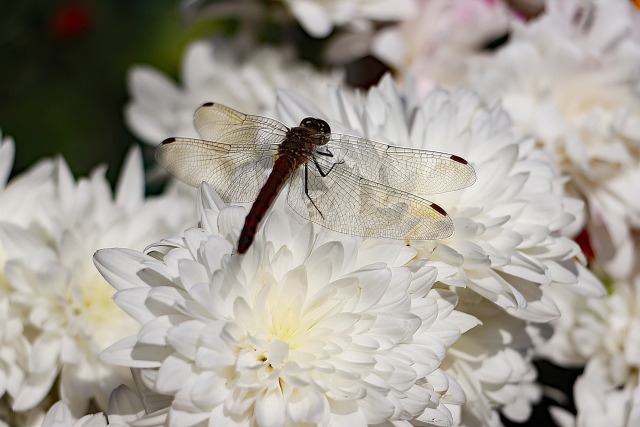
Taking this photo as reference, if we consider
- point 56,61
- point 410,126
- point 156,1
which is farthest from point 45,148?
point 410,126

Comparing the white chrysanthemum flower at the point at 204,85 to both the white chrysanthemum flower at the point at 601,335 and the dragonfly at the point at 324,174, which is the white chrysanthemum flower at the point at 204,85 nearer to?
the dragonfly at the point at 324,174

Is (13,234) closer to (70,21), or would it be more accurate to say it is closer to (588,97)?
(588,97)

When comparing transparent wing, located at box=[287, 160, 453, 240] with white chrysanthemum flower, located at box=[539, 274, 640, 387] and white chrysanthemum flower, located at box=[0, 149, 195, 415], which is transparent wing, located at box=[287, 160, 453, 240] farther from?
white chrysanthemum flower, located at box=[539, 274, 640, 387]

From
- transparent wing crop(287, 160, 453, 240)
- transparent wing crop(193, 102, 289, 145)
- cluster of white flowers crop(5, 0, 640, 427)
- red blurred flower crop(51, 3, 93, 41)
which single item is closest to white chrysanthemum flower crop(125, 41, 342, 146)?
cluster of white flowers crop(5, 0, 640, 427)

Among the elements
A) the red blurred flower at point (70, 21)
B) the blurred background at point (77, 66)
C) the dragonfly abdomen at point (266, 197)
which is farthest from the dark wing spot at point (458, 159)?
the red blurred flower at point (70, 21)

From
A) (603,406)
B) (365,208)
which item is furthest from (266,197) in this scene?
(603,406)

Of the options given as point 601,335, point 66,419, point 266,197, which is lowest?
point 601,335

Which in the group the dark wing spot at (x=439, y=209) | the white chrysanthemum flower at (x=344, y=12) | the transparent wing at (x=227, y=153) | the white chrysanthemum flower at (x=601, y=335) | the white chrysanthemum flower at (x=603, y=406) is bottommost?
the white chrysanthemum flower at (x=601, y=335)

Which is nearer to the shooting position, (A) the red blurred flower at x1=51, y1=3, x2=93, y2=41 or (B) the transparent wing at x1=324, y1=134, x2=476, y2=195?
(B) the transparent wing at x1=324, y1=134, x2=476, y2=195
